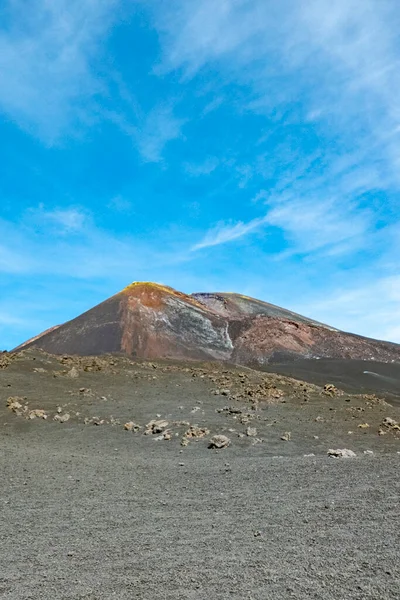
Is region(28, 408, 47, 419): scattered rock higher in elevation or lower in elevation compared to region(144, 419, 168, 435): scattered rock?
higher

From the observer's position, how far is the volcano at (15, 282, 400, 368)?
45250 millimetres

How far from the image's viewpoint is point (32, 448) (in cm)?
1409

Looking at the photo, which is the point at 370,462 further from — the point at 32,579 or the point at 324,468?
the point at 32,579

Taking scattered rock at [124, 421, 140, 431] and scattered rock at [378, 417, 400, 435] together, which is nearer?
scattered rock at [124, 421, 140, 431]

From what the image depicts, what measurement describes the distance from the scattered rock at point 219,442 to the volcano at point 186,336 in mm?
28151

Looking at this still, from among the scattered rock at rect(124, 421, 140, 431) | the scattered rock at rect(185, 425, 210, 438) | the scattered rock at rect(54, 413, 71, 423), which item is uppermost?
the scattered rock at rect(54, 413, 71, 423)

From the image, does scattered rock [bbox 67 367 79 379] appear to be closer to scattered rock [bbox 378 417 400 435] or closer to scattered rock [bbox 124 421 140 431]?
scattered rock [bbox 124 421 140 431]

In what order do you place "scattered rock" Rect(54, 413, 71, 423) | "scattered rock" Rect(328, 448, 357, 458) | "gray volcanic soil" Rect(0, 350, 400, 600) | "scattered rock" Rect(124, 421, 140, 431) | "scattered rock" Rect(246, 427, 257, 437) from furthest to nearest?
1. "scattered rock" Rect(54, 413, 71, 423)
2. "scattered rock" Rect(124, 421, 140, 431)
3. "scattered rock" Rect(246, 427, 257, 437)
4. "scattered rock" Rect(328, 448, 357, 458)
5. "gray volcanic soil" Rect(0, 350, 400, 600)

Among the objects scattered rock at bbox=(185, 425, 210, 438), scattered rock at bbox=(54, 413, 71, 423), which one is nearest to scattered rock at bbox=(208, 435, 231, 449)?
scattered rock at bbox=(185, 425, 210, 438)

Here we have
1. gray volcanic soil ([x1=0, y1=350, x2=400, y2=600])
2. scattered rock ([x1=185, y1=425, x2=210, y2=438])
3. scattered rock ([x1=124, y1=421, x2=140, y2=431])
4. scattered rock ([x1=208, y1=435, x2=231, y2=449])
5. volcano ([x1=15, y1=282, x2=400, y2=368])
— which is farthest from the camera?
volcano ([x1=15, y1=282, x2=400, y2=368])

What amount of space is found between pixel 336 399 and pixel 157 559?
703 inches

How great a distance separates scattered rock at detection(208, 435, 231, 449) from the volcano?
2815 cm

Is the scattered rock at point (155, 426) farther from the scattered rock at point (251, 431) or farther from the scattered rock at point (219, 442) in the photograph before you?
the scattered rock at point (251, 431)

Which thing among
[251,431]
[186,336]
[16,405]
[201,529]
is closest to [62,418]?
[16,405]
